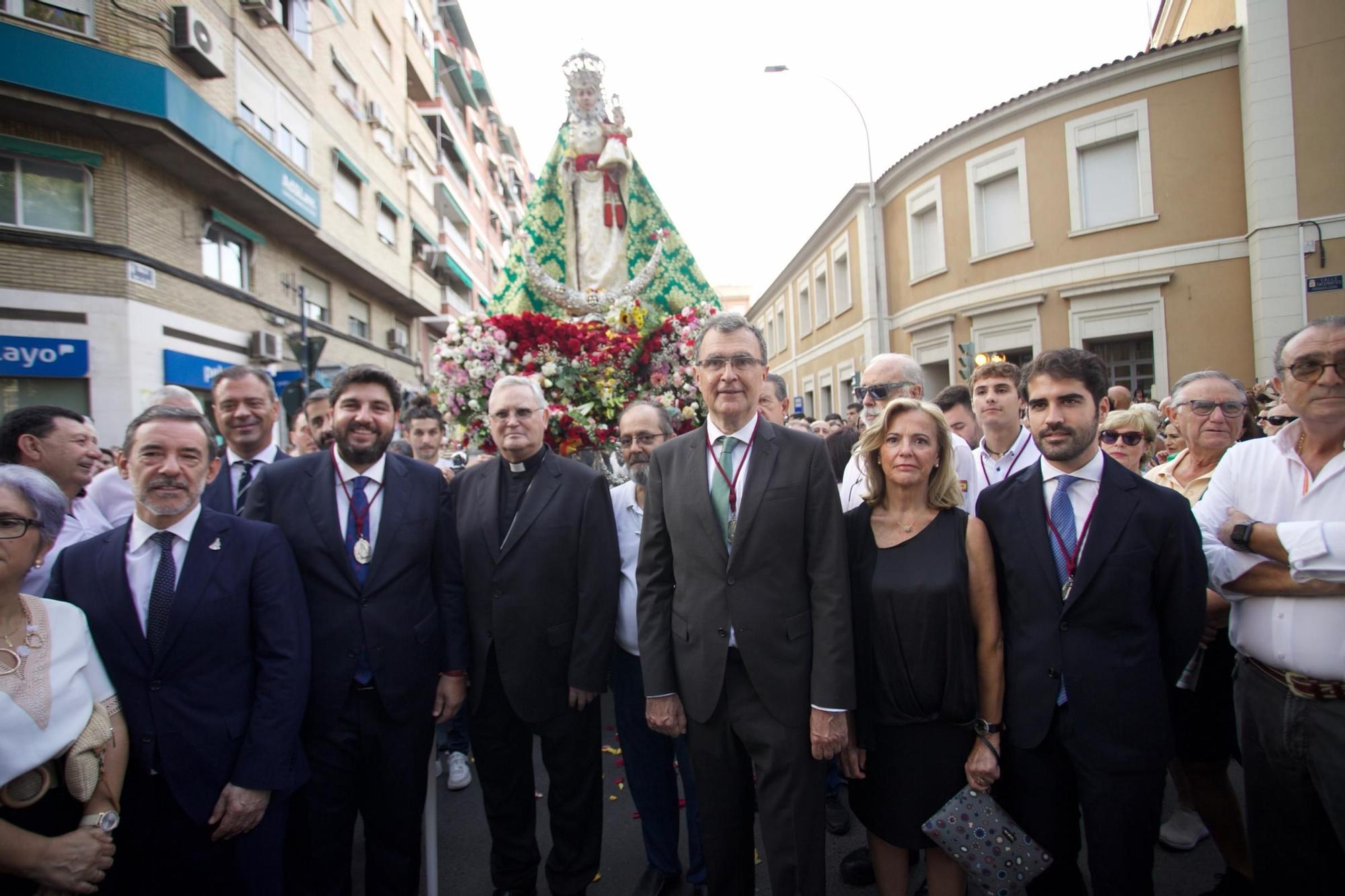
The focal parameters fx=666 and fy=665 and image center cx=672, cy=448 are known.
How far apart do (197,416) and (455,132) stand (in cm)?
2954

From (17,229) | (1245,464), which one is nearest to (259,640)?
(1245,464)

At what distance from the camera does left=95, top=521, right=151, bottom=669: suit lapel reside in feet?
6.98

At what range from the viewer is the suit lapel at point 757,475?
2.34m

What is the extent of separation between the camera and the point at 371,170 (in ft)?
63.7

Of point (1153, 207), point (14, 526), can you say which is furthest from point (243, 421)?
point (1153, 207)

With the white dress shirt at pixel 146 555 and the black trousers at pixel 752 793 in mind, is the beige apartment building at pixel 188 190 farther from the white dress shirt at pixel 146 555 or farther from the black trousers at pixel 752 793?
the black trousers at pixel 752 793

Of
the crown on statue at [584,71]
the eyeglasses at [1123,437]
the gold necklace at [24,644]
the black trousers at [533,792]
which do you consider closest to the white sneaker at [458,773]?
the black trousers at [533,792]

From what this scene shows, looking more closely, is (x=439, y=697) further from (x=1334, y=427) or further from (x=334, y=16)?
(x=334, y=16)

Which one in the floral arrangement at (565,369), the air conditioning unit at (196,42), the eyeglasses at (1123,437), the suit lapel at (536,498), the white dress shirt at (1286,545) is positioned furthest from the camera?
the air conditioning unit at (196,42)

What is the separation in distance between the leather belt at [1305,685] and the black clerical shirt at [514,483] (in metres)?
2.74

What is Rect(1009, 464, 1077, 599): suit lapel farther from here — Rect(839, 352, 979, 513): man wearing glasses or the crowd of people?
Rect(839, 352, 979, 513): man wearing glasses

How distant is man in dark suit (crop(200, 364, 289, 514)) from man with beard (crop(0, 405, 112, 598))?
494 mm

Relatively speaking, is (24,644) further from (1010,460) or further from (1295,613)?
(1010,460)

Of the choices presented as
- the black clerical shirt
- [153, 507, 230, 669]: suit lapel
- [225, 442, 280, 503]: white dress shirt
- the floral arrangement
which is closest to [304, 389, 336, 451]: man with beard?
[225, 442, 280, 503]: white dress shirt
